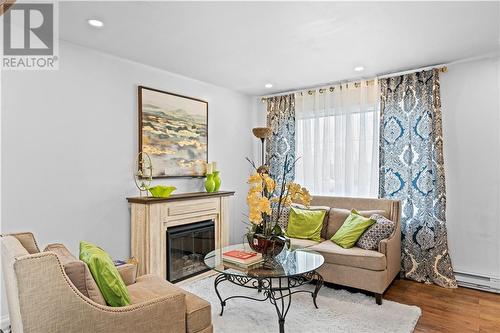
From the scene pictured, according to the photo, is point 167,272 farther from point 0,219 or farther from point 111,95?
point 111,95

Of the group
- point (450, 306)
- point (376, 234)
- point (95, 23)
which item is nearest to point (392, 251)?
point (376, 234)

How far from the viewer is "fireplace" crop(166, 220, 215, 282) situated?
3641 millimetres

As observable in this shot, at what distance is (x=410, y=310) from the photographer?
2.93 meters

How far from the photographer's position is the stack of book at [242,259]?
2611mm

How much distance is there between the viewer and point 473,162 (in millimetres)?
3607

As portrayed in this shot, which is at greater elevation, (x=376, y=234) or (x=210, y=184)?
(x=210, y=184)

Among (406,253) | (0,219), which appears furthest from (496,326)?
(0,219)

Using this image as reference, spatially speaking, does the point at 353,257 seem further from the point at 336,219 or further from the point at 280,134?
the point at 280,134

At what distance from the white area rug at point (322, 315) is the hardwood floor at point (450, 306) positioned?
0.49ft

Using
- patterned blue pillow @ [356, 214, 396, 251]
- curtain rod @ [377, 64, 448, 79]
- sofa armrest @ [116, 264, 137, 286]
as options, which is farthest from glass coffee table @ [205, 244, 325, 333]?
curtain rod @ [377, 64, 448, 79]

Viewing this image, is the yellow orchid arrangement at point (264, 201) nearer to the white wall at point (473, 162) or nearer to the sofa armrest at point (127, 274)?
the sofa armrest at point (127, 274)

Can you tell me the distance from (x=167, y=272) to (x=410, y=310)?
2552 mm

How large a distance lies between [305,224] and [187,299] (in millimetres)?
2275

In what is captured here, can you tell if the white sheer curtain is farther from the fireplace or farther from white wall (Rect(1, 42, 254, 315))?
white wall (Rect(1, 42, 254, 315))
